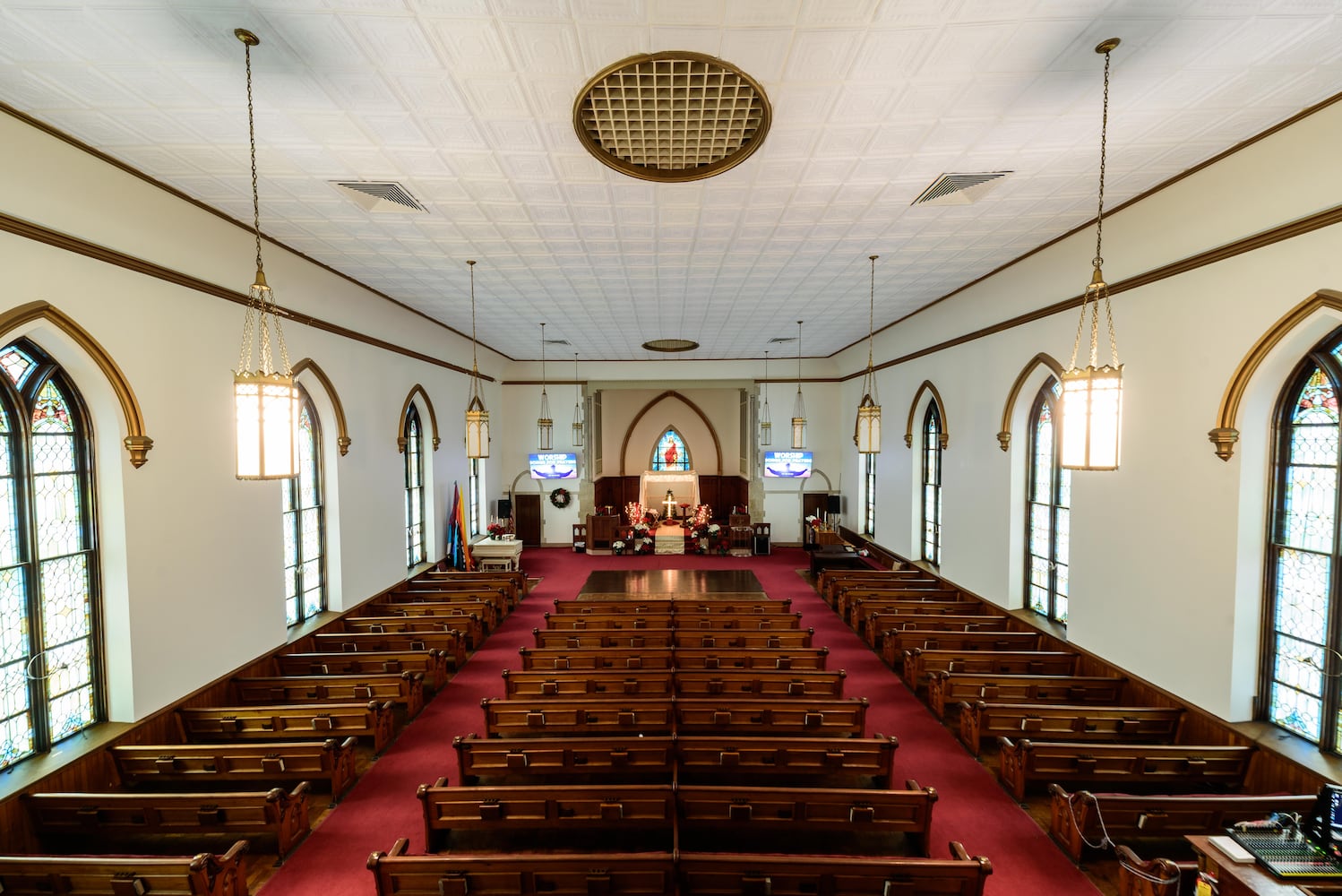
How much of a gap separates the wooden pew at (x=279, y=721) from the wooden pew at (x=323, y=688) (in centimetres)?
37

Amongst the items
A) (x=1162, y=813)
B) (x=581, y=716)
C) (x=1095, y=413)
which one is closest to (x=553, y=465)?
(x=581, y=716)

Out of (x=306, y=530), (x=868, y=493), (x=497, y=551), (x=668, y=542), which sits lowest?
(x=668, y=542)

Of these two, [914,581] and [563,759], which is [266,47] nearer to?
Answer: [563,759]

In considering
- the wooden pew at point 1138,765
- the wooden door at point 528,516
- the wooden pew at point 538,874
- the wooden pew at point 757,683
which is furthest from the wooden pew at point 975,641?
the wooden door at point 528,516

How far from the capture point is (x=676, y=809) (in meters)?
3.86

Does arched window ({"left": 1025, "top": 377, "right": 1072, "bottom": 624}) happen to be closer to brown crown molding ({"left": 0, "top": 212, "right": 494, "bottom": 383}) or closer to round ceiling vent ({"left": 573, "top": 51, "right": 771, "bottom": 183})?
round ceiling vent ({"left": 573, "top": 51, "right": 771, "bottom": 183})

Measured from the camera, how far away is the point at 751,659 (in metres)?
6.63

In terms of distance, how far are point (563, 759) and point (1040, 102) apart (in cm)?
575

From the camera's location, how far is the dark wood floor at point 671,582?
12.0 m

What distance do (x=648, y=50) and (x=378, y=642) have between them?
6907mm

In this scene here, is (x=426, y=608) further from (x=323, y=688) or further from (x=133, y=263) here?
(x=133, y=263)

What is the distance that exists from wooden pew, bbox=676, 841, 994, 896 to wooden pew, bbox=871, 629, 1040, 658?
410 centimetres

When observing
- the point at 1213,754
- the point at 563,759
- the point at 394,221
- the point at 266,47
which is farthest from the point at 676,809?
the point at 394,221

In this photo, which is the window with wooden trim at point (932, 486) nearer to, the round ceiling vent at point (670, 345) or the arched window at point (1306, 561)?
the round ceiling vent at point (670, 345)
